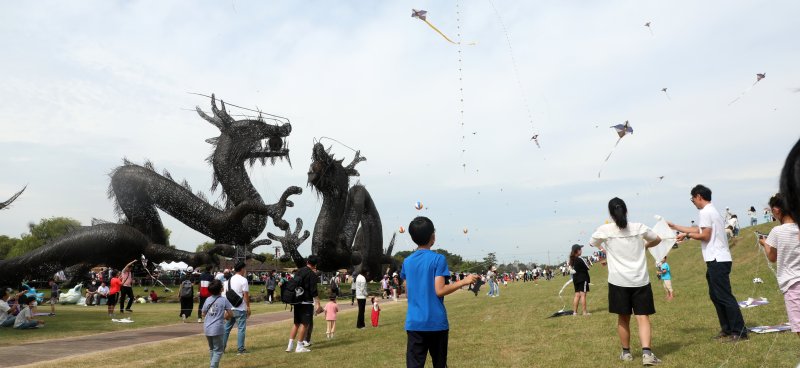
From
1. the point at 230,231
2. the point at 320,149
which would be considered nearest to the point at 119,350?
the point at 230,231

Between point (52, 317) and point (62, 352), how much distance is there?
31.0ft

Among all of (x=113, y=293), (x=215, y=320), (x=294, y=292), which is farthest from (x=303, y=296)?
(x=113, y=293)

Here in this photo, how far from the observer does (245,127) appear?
28531 mm

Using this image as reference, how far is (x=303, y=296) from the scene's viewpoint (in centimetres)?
985

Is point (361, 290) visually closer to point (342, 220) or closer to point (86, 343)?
point (86, 343)

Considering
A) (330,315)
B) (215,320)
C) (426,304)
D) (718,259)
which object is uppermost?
(718,259)

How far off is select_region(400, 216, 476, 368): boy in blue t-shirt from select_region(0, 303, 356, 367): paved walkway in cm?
836

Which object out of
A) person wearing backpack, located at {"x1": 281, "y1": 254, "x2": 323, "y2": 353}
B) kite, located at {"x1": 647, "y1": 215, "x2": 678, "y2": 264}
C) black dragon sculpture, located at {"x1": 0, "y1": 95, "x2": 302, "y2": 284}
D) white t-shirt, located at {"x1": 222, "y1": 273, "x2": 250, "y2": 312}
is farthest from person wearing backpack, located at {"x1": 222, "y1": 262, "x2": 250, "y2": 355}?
black dragon sculpture, located at {"x1": 0, "y1": 95, "x2": 302, "y2": 284}

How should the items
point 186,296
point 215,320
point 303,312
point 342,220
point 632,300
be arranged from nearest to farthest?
point 632,300
point 215,320
point 303,312
point 186,296
point 342,220

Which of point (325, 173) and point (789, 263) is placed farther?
point (325, 173)

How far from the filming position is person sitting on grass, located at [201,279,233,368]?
7766mm

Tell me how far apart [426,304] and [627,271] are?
2976mm

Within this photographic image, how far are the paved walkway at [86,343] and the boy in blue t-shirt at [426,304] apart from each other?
836cm

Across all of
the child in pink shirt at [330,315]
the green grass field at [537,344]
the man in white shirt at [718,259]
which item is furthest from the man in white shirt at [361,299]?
the man in white shirt at [718,259]
